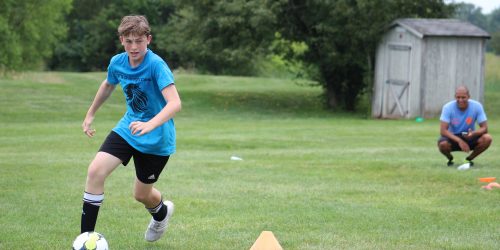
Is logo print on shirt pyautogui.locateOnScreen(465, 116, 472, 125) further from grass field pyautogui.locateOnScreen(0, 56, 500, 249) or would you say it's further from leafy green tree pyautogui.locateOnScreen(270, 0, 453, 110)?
leafy green tree pyautogui.locateOnScreen(270, 0, 453, 110)

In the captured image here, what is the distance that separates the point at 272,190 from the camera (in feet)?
40.0

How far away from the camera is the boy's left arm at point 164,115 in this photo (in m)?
6.70

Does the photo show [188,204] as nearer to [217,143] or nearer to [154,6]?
[217,143]

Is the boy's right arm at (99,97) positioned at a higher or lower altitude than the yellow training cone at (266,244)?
higher

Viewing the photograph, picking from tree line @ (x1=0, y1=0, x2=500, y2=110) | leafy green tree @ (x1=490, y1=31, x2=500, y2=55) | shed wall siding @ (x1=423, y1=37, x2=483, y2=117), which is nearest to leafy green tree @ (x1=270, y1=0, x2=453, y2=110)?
tree line @ (x1=0, y1=0, x2=500, y2=110)

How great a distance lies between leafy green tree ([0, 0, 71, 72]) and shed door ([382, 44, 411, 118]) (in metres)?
14.3

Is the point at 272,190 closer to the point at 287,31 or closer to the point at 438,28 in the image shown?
the point at 438,28

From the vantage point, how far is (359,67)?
36312 millimetres

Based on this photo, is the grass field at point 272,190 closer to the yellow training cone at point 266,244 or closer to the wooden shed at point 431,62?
the yellow training cone at point 266,244

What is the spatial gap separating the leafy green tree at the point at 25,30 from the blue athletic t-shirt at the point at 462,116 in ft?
69.4

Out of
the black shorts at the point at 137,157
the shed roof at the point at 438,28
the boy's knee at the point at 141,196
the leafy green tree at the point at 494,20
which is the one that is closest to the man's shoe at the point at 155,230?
the boy's knee at the point at 141,196

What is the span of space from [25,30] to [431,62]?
1676 centimetres

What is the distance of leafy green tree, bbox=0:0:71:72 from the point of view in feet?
110

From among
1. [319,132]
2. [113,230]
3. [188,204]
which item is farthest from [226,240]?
[319,132]
